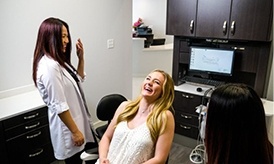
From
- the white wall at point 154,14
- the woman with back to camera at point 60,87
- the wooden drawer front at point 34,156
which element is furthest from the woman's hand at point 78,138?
the white wall at point 154,14

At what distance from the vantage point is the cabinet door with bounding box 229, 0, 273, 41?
88.2 inches

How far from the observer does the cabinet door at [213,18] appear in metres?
2.46

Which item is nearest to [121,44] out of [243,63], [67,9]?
[67,9]

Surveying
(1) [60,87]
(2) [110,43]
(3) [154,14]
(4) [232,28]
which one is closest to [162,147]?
(1) [60,87]

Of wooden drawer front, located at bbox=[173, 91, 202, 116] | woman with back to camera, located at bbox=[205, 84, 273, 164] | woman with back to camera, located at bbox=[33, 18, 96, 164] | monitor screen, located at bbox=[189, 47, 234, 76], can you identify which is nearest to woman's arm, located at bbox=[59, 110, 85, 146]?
woman with back to camera, located at bbox=[33, 18, 96, 164]

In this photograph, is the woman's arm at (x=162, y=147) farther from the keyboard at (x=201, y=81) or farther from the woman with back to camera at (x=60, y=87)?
the keyboard at (x=201, y=81)

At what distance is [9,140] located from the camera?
1.96 m

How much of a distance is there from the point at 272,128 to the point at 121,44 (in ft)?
7.07

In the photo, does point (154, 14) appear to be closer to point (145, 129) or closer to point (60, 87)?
point (60, 87)

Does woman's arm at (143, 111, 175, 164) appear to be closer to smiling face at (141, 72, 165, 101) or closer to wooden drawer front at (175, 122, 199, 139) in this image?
smiling face at (141, 72, 165, 101)

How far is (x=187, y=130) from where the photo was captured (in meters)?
2.89

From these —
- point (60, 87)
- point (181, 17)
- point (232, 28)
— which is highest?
point (181, 17)

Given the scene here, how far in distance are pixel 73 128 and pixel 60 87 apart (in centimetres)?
30

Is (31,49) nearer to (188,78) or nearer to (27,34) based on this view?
(27,34)
